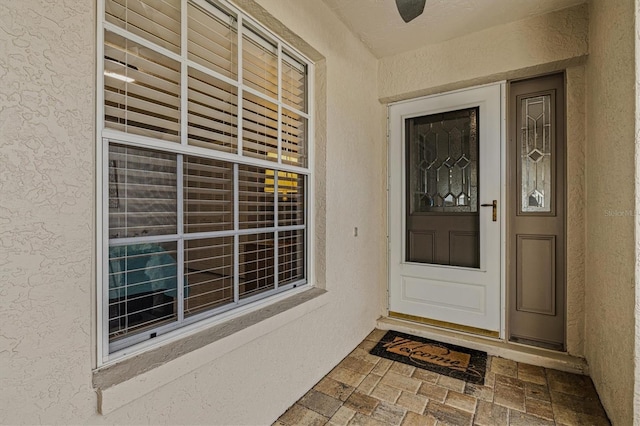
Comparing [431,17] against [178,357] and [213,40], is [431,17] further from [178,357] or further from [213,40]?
[178,357]

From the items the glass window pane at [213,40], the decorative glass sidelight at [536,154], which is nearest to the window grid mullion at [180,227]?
the glass window pane at [213,40]

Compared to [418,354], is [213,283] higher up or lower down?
higher up

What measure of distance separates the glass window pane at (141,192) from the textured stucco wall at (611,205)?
2245 mm

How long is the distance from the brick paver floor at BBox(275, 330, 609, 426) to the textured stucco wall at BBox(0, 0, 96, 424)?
4.06 feet

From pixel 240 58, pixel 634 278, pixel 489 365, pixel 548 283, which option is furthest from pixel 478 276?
pixel 240 58

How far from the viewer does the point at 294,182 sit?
2152 millimetres

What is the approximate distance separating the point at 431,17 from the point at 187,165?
223 cm

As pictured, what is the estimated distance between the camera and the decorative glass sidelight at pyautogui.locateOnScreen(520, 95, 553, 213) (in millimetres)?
2539

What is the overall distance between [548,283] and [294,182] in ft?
7.46

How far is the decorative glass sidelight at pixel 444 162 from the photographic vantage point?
9.20 ft

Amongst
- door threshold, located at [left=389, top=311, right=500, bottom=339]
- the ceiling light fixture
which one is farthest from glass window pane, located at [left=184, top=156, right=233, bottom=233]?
door threshold, located at [left=389, top=311, right=500, bottom=339]

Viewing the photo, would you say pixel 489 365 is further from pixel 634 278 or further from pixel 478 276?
pixel 634 278

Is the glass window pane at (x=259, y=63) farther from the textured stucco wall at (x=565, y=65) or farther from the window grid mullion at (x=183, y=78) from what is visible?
the textured stucco wall at (x=565, y=65)

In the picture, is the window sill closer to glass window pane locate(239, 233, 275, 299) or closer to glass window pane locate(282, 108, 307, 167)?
glass window pane locate(239, 233, 275, 299)
